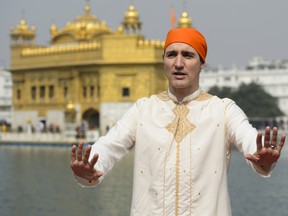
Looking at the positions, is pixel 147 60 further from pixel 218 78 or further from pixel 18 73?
pixel 218 78

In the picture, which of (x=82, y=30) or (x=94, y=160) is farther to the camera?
(x=82, y=30)

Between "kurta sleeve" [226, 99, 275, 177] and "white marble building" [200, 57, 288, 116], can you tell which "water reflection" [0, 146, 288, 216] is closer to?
"kurta sleeve" [226, 99, 275, 177]

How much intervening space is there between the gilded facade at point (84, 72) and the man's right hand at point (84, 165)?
32.1m

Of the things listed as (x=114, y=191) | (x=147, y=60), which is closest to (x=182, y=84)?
(x=114, y=191)

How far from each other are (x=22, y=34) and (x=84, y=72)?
16.2 ft

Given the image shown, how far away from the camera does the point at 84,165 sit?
2.77m

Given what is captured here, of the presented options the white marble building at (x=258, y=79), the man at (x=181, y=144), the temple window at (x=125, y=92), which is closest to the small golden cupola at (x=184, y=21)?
the temple window at (x=125, y=92)

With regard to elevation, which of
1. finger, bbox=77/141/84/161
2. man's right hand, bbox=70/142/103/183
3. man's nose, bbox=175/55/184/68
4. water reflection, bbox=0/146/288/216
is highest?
man's nose, bbox=175/55/184/68

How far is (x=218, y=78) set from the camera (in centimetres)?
6656

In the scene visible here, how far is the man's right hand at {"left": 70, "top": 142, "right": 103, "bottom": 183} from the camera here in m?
2.71

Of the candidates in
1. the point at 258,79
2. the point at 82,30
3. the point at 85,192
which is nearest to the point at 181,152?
Answer: the point at 85,192

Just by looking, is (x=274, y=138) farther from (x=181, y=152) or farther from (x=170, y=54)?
(x=170, y=54)

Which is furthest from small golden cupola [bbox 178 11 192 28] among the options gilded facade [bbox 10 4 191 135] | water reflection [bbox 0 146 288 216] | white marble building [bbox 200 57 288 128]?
white marble building [bbox 200 57 288 128]

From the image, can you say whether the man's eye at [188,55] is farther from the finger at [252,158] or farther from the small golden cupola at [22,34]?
the small golden cupola at [22,34]
